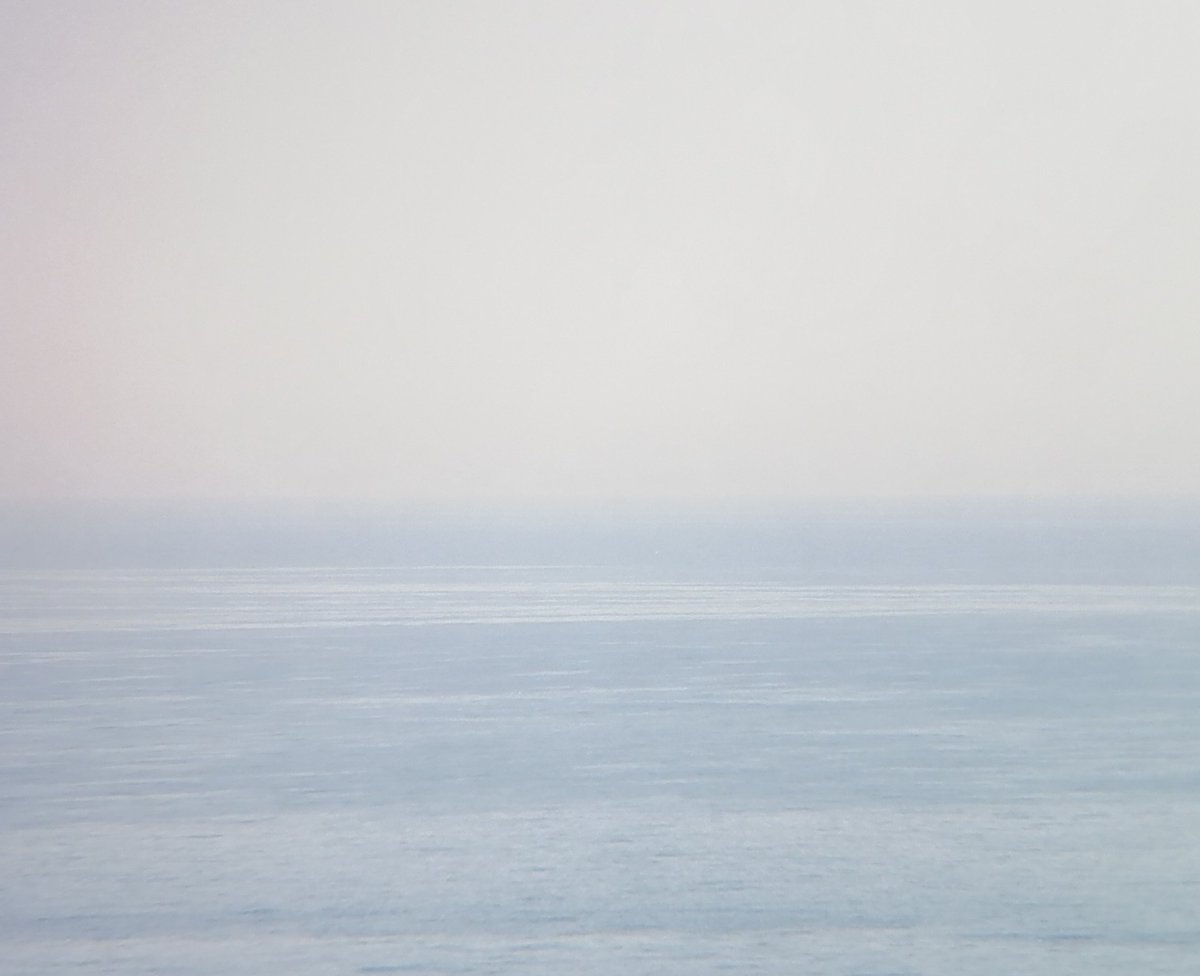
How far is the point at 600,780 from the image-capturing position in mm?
7848

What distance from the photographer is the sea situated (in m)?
5.02

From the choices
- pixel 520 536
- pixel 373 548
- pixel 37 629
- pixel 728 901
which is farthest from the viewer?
pixel 520 536

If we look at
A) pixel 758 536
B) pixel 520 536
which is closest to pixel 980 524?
pixel 758 536

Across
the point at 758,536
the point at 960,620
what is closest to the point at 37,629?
the point at 960,620

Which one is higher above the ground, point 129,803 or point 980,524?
point 980,524

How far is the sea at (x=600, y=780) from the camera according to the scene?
5.02 metres

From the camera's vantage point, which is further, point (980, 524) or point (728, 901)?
point (980, 524)

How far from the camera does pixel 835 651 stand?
12750mm

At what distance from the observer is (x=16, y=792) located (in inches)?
295

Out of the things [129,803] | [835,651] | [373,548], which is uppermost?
[373,548]

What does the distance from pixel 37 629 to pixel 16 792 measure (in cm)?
685

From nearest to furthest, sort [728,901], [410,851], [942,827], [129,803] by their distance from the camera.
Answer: [728,901]
[410,851]
[942,827]
[129,803]

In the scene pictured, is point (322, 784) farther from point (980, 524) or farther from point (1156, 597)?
point (980, 524)

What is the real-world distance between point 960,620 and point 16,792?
35.8ft
